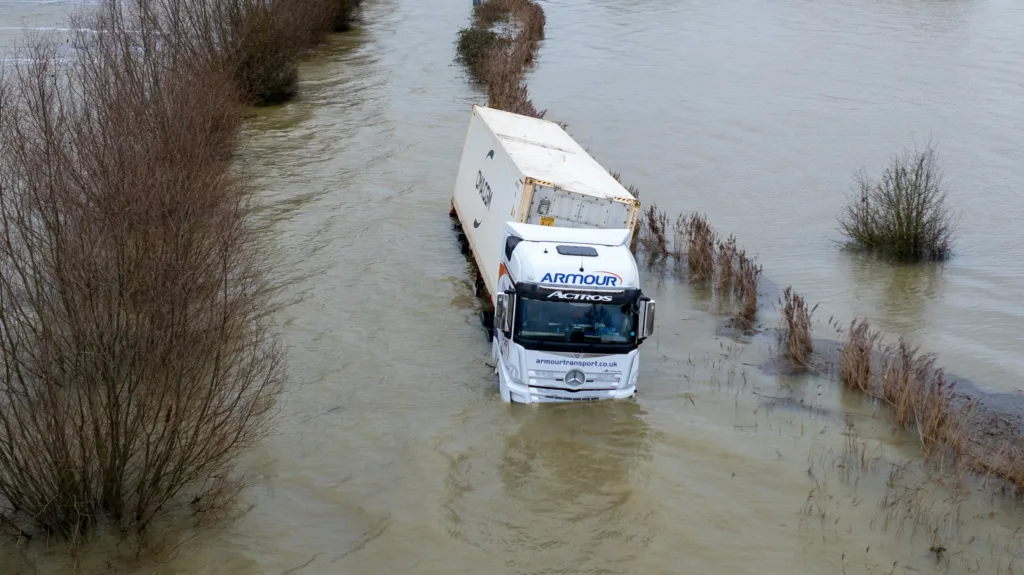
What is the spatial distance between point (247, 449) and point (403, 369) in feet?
13.5

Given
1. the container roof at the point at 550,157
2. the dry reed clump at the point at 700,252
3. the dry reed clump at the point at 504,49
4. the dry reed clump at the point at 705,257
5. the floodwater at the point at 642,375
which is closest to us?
the floodwater at the point at 642,375

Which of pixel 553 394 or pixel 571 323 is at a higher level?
pixel 571 323

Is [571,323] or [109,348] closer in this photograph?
[109,348]

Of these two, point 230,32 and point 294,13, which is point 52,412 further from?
point 294,13

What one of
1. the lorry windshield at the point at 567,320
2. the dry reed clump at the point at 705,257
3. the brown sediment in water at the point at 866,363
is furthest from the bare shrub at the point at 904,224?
the lorry windshield at the point at 567,320

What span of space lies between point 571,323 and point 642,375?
2823 mm

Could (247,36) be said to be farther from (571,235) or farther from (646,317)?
(646,317)

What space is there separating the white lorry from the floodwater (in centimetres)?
73

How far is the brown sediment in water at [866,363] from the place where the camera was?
1469 cm

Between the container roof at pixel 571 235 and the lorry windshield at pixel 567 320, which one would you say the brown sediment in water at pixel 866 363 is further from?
the lorry windshield at pixel 567 320

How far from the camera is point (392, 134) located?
32156mm

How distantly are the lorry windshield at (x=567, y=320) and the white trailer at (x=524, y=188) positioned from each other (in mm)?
2505

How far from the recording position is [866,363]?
16.8m

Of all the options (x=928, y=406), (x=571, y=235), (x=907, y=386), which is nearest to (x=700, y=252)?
(x=571, y=235)
